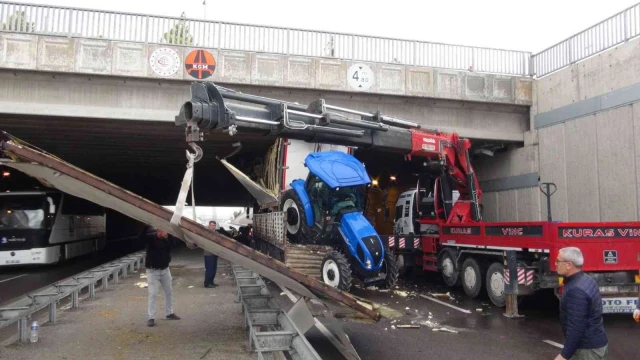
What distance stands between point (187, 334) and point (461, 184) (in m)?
8.75

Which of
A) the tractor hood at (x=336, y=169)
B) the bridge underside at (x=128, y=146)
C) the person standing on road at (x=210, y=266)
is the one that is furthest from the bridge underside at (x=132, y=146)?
the tractor hood at (x=336, y=169)

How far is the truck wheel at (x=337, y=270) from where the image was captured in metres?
10.1

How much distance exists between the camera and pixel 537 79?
1664cm

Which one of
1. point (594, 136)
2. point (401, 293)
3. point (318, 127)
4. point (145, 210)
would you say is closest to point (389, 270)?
point (401, 293)

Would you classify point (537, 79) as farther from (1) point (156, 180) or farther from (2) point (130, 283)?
(1) point (156, 180)

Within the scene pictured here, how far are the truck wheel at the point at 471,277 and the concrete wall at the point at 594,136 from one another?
4615mm

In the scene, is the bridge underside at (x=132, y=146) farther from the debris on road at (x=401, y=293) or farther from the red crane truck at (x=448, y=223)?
the debris on road at (x=401, y=293)

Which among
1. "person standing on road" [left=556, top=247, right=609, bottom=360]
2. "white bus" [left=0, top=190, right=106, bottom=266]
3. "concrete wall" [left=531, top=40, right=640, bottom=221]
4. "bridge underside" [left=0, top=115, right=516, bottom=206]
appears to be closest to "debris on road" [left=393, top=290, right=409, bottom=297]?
"concrete wall" [left=531, top=40, right=640, bottom=221]

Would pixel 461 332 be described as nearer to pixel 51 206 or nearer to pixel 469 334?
pixel 469 334

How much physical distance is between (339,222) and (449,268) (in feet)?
11.8

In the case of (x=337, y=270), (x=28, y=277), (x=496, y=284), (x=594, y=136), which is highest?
(x=594, y=136)

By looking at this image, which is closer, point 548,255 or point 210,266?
point 548,255

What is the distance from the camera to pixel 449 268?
12.7m

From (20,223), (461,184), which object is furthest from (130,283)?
(461,184)
